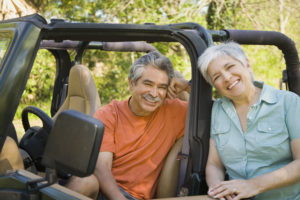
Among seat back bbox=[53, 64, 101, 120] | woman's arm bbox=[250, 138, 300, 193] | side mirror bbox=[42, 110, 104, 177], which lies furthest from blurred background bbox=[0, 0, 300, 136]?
side mirror bbox=[42, 110, 104, 177]

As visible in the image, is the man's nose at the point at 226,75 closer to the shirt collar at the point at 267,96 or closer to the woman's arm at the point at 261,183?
the shirt collar at the point at 267,96

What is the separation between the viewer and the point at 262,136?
7.06ft

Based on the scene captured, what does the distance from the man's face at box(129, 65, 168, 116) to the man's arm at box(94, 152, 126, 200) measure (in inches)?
17.6

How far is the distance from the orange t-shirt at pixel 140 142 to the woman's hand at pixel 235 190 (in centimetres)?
62

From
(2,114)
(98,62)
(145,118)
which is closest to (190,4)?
(98,62)

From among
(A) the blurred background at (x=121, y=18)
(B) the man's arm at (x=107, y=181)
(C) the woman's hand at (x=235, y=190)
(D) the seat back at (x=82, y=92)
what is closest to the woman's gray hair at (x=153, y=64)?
(B) the man's arm at (x=107, y=181)

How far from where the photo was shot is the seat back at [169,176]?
2398 mm

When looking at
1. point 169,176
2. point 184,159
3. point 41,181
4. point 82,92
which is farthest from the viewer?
point 82,92

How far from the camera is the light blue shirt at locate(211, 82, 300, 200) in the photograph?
212cm

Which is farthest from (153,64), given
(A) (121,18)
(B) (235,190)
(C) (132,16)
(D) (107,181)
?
(A) (121,18)

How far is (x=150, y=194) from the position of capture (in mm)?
2521

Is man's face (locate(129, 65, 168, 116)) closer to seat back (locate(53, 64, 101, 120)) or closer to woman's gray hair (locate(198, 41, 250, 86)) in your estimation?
woman's gray hair (locate(198, 41, 250, 86))

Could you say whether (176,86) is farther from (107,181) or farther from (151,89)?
(107,181)

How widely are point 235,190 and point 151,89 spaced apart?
36.0 inches
